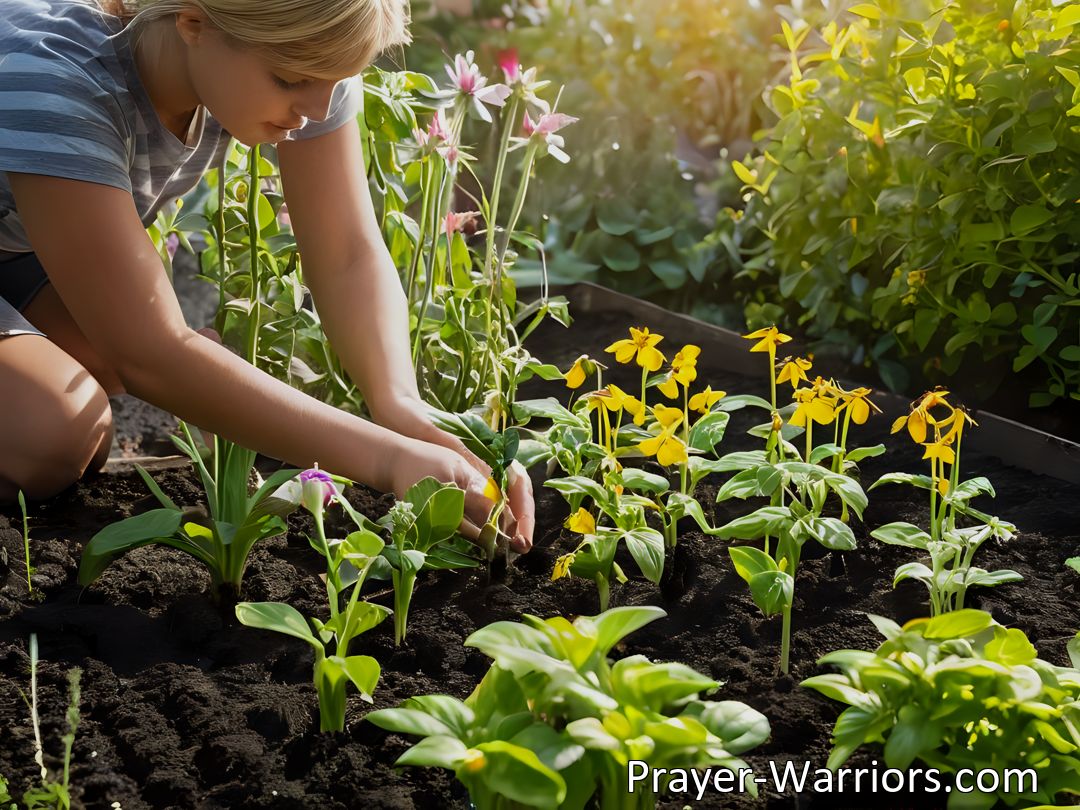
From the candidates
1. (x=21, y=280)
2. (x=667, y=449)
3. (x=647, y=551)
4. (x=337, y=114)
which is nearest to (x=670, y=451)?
(x=667, y=449)

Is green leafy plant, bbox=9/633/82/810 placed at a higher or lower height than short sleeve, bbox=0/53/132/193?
lower

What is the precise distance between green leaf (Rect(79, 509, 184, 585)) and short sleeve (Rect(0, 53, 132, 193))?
0.46 m

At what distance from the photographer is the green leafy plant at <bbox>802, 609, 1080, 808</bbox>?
3.43 ft

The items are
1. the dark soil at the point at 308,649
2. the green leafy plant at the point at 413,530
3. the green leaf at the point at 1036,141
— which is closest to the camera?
the dark soil at the point at 308,649

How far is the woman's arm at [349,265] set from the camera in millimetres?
1883

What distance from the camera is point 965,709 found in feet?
3.47

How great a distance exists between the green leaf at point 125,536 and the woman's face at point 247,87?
0.54m

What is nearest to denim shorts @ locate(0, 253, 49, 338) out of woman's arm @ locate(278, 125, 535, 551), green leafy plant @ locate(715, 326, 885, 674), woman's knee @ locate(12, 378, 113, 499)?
woman's knee @ locate(12, 378, 113, 499)

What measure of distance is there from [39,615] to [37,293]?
798mm

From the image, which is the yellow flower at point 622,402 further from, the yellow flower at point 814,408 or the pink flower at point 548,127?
the pink flower at point 548,127

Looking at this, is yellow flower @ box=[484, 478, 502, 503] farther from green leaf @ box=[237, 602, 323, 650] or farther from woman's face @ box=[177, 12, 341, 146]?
woman's face @ box=[177, 12, 341, 146]

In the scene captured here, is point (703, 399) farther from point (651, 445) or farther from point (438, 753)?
point (438, 753)

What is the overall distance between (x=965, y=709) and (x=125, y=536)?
1.03 m

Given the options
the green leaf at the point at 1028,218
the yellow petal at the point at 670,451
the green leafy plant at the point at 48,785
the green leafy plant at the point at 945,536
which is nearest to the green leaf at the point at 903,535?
the green leafy plant at the point at 945,536
